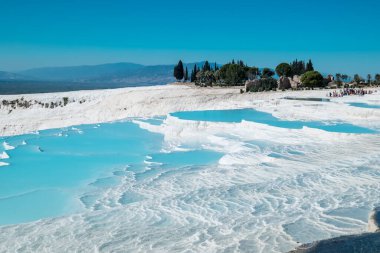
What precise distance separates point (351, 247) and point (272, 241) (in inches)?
44.0

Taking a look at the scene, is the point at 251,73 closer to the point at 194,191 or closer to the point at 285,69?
the point at 285,69

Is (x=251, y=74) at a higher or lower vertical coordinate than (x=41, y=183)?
higher

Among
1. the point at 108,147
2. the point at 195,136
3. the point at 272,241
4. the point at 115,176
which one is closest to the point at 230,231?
the point at 272,241

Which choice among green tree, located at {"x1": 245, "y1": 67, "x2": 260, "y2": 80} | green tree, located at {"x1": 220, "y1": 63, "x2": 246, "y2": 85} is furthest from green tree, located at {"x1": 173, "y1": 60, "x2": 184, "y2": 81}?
green tree, located at {"x1": 245, "y1": 67, "x2": 260, "y2": 80}

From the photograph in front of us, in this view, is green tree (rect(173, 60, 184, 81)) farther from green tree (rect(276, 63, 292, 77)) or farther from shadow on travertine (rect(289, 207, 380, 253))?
shadow on travertine (rect(289, 207, 380, 253))

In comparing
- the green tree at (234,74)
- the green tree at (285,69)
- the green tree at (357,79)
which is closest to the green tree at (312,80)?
the green tree at (357,79)

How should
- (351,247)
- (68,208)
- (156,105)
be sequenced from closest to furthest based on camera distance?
(351,247) → (68,208) → (156,105)

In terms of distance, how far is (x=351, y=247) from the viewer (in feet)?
12.5

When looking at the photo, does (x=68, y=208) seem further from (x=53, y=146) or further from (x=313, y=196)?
(x=53, y=146)

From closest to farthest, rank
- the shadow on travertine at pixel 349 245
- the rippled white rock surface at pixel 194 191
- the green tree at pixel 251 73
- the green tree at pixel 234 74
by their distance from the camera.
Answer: the shadow on travertine at pixel 349 245
the rippled white rock surface at pixel 194 191
the green tree at pixel 234 74
the green tree at pixel 251 73

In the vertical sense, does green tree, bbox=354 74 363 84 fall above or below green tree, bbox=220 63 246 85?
below

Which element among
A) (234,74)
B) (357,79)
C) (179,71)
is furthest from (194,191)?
(179,71)

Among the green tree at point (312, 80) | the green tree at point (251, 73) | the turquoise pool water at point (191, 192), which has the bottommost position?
the turquoise pool water at point (191, 192)

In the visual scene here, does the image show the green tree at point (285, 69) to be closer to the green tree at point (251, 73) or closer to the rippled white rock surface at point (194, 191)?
the green tree at point (251, 73)
